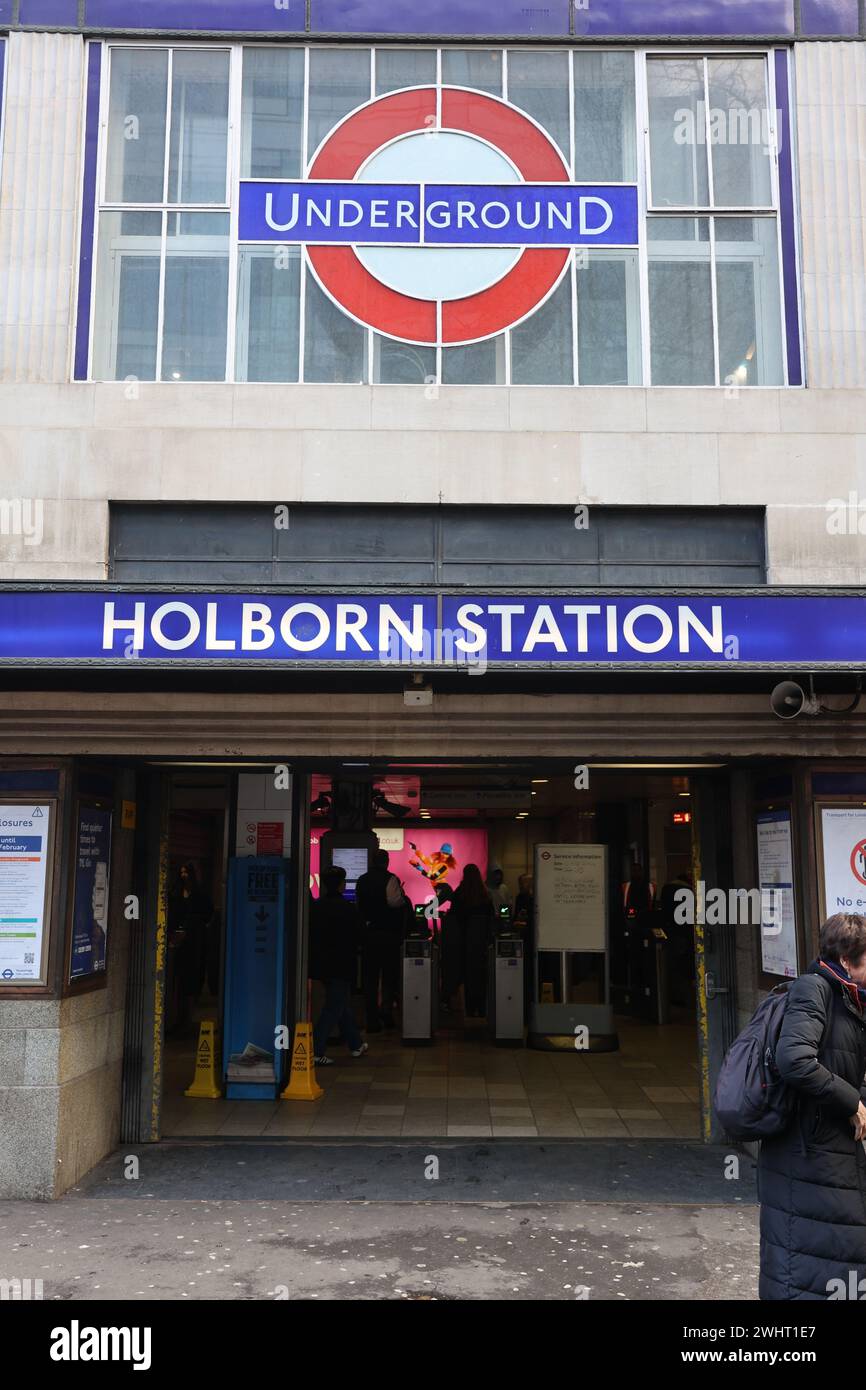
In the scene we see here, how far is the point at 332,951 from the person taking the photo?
11.3 meters

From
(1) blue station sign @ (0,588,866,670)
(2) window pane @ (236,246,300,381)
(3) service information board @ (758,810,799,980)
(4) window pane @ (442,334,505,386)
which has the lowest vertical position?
(3) service information board @ (758,810,799,980)

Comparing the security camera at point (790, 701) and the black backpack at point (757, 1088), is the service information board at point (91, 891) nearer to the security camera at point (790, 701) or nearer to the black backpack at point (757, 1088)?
the security camera at point (790, 701)

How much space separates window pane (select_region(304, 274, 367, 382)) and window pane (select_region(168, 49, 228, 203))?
1.23 meters

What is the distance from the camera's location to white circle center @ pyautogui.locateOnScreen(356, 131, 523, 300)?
953cm

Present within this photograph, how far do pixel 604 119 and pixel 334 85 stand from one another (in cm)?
228

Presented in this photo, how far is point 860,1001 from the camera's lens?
4488mm

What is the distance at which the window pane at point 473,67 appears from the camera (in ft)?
31.9

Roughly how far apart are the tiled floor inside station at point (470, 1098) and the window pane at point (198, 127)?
25.2ft

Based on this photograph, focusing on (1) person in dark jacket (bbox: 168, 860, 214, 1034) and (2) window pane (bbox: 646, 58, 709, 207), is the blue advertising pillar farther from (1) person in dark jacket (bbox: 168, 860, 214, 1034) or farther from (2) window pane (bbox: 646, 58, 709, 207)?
(2) window pane (bbox: 646, 58, 709, 207)

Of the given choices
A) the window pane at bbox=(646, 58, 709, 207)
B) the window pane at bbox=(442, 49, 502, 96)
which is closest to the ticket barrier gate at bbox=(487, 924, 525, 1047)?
the window pane at bbox=(646, 58, 709, 207)

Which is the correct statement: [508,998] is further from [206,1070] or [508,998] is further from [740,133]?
[740,133]

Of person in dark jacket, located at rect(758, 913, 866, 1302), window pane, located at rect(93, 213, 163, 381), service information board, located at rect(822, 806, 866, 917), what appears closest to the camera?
person in dark jacket, located at rect(758, 913, 866, 1302)

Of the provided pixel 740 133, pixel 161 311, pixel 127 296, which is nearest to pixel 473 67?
pixel 740 133

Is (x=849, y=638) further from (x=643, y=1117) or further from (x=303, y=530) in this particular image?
(x=643, y=1117)
